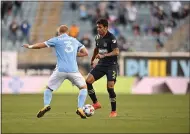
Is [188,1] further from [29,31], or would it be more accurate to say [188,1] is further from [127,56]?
[29,31]

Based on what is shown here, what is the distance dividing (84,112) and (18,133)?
3.85 metres

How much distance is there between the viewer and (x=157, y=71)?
29469 millimetres

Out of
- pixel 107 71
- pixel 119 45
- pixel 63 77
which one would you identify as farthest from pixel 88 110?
pixel 119 45

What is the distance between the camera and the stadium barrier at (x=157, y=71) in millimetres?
29141

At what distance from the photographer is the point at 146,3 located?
33.7 m

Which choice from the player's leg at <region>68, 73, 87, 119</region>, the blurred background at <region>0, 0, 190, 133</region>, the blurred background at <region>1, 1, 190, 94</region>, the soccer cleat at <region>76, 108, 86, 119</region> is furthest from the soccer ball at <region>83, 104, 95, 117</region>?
the blurred background at <region>1, 1, 190, 94</region>

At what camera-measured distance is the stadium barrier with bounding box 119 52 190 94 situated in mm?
29141

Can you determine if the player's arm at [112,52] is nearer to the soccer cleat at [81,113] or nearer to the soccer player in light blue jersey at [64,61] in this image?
the soccer player in light blue jersey at [64,61]

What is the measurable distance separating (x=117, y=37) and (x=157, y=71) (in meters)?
3.40

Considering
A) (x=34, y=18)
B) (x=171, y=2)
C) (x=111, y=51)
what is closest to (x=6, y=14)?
(x=34, y=18)

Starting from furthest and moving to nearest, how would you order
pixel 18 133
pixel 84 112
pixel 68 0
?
pixel 68 0, pixel 84 112, pixel 18 133

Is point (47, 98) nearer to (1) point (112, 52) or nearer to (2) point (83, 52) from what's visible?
(2) point (83, 52)

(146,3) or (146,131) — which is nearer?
(146,131)

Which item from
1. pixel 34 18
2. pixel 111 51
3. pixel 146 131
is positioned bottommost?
pixel 146 131
